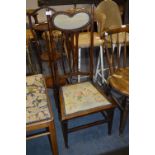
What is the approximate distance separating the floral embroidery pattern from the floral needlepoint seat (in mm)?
191

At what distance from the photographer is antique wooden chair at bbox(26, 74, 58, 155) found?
1120mm

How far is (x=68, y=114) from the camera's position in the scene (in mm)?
1306

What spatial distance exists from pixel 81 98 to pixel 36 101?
346 mm

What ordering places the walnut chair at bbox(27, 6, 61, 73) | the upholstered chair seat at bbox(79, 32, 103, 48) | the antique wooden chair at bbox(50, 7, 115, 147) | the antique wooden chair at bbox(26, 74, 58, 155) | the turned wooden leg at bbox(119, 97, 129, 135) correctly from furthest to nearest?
the walnut chair at bbox(27, 6, 61, 73) < the upholstered chair seat at bbox(79, 32, 103, 48) < the turned wooden leg at bbox(119, 97, 129, 135) < the antique wooden chair at bbox(50, 7, 115, 147) < the antique wooden chair at bbox(26, 74, 58, 155)

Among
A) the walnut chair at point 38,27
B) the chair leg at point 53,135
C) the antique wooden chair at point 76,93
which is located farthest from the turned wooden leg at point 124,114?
the walnut chair at point 38,27

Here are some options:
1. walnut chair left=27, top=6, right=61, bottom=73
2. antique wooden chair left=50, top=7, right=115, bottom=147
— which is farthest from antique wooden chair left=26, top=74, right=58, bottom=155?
walnut chair left=27, top=6, right=61, bottom=73

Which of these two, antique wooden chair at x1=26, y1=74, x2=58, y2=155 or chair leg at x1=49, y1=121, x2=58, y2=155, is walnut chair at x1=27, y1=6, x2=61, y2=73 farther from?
chair leg at x1=49, y1=121, x2=58, y2=155

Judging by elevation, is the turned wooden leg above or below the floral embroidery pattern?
below

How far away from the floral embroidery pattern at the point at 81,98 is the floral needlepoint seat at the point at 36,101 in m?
0.19
